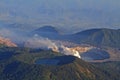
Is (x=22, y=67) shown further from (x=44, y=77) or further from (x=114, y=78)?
(x=114, y=78)

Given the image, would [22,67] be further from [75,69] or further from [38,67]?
[75,69]

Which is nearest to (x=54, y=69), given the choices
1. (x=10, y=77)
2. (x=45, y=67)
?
(x=45, y=67)

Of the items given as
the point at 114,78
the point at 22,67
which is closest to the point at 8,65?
the point at 22,67

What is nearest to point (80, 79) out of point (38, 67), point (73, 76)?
point (73, 76)

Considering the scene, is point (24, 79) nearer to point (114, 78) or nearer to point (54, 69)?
point (54, 69)

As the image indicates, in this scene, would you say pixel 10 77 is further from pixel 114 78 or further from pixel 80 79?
pixel 114 78

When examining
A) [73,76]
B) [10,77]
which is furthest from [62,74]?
[10,77]

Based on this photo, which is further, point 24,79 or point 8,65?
point 8,65
